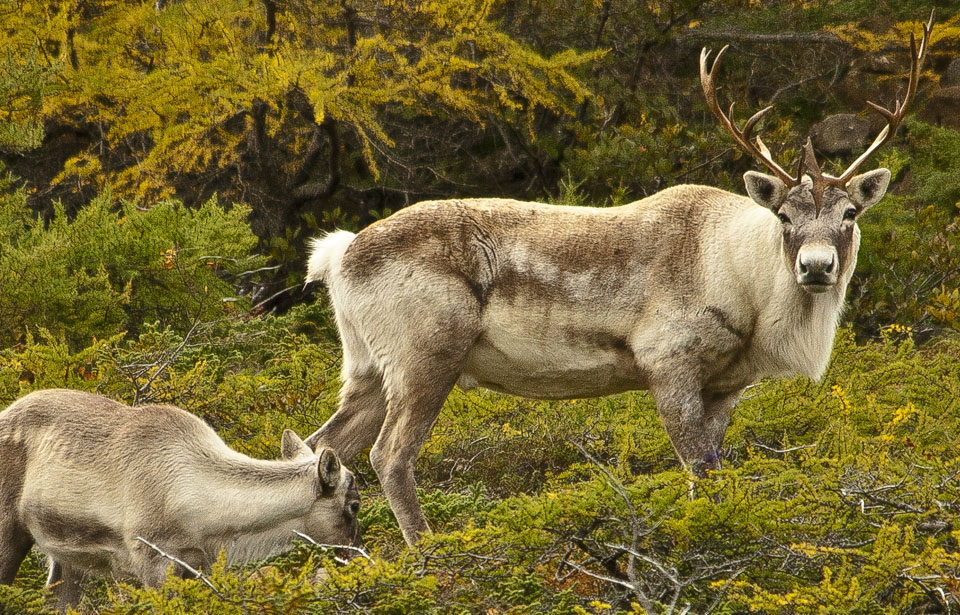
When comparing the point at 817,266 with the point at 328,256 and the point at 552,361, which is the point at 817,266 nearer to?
the point at 552,361

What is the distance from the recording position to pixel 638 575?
4.89 metres

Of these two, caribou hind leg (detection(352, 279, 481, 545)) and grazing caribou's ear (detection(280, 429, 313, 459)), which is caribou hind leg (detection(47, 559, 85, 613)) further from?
caribou hind leg (detection(352, 279, 481, 545))

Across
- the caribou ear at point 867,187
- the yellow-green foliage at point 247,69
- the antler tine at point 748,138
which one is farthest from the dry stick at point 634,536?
the yellow-green foliage at point 247,69

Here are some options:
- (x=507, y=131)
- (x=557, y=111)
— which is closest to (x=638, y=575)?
(x=557, y=111)

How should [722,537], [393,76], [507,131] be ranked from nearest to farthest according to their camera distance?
[722,537]
[393,76]
[507,131]

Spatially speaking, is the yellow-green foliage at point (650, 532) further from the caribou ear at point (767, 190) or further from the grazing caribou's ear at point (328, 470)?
the caribou ear at point (767, 190)

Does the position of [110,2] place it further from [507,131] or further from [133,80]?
[507,131]

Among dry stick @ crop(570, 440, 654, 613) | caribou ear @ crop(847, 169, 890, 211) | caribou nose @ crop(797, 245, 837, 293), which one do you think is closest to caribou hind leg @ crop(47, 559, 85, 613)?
dry stick @ crop(570, 440, 654, 613)

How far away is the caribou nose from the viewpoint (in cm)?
557

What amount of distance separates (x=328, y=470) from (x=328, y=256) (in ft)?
5.15

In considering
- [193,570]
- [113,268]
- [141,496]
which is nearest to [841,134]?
[113,268]

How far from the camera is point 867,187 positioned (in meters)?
5.96

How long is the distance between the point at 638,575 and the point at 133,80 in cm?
879

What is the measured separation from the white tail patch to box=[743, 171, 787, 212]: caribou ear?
2252 mm
